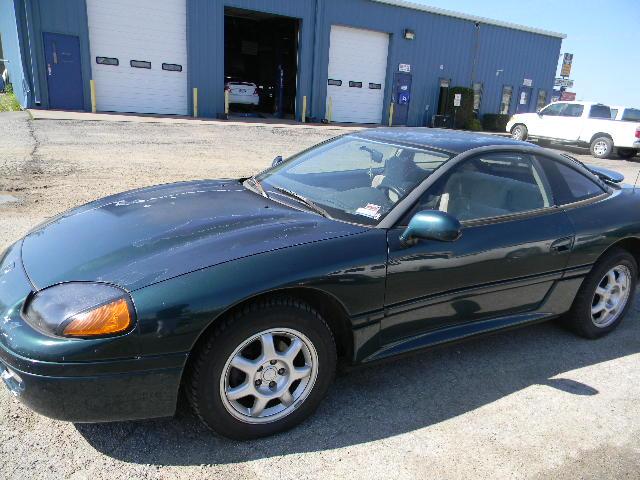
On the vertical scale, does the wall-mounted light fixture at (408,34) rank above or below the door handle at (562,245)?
above

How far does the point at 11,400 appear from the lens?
2701mm

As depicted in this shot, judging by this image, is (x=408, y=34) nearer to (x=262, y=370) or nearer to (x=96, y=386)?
(x=262, y=370)

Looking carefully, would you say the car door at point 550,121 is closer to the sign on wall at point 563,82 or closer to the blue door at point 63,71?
the blue door at point 63,71

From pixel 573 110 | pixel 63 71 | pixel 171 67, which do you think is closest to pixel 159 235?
pixel 63 71

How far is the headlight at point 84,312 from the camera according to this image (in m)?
2.09

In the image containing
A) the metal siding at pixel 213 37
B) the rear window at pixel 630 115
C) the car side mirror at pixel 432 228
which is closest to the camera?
the car side mirror at pixel 432 228

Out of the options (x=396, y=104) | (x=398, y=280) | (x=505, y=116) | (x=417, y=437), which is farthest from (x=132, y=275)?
(x=505, y=116)

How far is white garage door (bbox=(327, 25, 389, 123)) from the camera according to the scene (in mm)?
22766

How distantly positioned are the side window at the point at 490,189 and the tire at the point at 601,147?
15.4 meters

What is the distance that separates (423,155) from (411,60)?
2295cm

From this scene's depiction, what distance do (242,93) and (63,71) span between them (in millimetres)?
7009

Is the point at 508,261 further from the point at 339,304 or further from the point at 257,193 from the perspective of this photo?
the point at 257,193

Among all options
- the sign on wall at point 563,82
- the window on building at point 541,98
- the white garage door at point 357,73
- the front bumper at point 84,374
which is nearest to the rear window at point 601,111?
the white garage door at point 357,73

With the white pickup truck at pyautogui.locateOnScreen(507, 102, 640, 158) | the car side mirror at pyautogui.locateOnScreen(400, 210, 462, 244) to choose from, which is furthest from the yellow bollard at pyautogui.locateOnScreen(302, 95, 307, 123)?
the car side mirror at pyautogui.locateOnScreen(400, 210, 462, 244)
